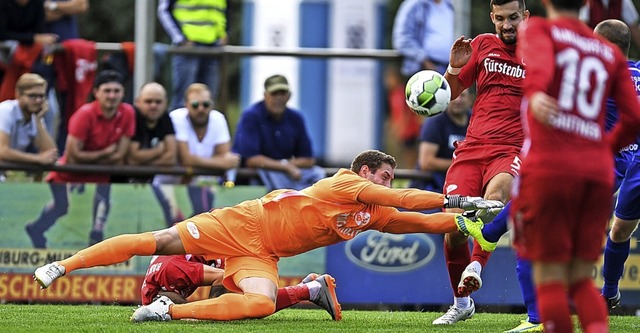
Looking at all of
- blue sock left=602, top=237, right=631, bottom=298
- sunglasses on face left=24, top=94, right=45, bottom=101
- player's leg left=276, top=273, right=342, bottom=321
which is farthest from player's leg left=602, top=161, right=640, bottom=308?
sunglasses on face left=24, top=94, right=45, bottom=101

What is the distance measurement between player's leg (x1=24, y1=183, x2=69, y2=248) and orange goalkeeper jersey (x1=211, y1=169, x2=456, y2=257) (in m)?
3.49

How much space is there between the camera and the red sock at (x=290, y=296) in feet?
28.9

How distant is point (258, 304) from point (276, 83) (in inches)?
173

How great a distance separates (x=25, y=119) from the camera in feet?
38.9

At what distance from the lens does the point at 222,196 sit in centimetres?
1186

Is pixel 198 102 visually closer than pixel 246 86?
Yes

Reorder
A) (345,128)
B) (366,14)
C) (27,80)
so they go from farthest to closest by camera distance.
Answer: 1. (366,14)
2. (345,128)
3. (27,80)

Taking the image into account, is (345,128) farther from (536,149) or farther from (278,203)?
(536,149)

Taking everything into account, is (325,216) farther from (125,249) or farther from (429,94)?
(125,249)

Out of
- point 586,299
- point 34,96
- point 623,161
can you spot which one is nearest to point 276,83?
point 34,96

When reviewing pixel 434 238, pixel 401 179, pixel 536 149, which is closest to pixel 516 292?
pixel 434 238

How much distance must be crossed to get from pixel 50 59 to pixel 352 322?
5.17 metres

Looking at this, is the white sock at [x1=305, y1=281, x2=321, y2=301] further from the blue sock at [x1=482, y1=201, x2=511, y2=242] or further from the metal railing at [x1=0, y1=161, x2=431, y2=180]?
the metal railing at [x1=0, y1=161, x2=431, y2=180]

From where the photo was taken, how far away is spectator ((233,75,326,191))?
39.9 feet
